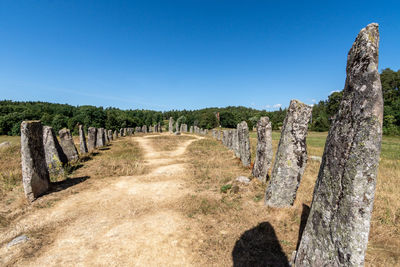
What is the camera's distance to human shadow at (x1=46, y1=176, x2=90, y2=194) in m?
7.53

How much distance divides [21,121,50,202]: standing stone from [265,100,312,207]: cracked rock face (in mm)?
8574

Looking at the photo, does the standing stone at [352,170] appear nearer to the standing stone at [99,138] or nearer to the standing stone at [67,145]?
the standing stone at [67,145]

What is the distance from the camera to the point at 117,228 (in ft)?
16.4

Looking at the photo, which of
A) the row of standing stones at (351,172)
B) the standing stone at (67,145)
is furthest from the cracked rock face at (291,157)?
the standing stone at (67,145)

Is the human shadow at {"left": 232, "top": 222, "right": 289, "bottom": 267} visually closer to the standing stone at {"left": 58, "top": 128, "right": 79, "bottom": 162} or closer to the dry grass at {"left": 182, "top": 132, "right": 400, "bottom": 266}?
the dry grass at {"left": 182, "top": 132, "right": 400, "bottom": 266}

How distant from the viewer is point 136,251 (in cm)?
409

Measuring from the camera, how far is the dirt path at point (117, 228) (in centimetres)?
390

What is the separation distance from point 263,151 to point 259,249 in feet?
15.0

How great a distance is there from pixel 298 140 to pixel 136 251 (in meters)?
5.44

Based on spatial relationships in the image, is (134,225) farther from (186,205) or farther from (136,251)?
(186,205)

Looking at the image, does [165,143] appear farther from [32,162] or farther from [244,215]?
[244,215]

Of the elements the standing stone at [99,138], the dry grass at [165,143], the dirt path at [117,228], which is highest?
the standing stone at [99,138]

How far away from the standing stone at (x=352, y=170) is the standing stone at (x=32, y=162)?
8.70 meters

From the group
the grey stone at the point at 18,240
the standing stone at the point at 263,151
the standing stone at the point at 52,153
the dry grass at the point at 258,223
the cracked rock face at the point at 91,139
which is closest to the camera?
the dry grass at the point at 258,223
